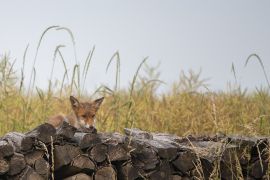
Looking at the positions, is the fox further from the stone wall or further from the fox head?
the stone wall

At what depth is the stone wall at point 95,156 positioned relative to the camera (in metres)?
5.82

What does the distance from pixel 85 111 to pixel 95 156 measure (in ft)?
5.91

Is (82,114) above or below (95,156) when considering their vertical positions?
above

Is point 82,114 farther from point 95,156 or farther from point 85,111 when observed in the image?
point 95,156

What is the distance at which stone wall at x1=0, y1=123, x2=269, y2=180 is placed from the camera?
5816mm

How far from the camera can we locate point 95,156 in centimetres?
603

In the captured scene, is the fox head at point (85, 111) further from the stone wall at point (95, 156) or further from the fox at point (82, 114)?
the stone wall at point (95, 156)

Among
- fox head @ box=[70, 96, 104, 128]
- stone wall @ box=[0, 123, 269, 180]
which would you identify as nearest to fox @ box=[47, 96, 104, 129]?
fox head @ box=[70, 96, 104, 128]

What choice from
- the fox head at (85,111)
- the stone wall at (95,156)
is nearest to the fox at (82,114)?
the fox head at (85,111)

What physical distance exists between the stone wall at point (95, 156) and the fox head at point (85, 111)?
1230 mm

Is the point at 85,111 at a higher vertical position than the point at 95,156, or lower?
higher

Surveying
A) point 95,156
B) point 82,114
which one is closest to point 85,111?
point 82,114

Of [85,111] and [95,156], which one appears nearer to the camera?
[95,156]

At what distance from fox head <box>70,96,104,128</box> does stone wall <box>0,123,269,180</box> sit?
1230 millimetres
